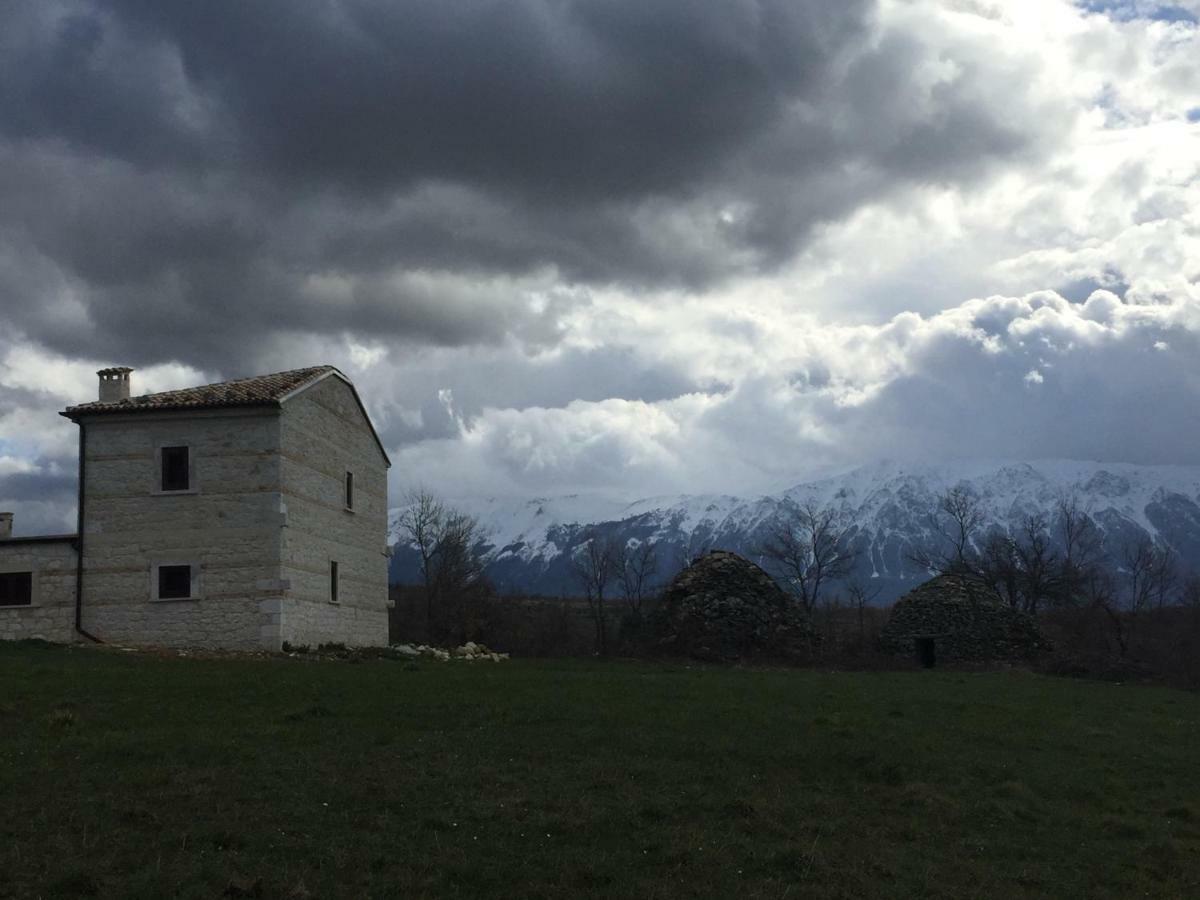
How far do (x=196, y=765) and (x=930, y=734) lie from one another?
14.6 m

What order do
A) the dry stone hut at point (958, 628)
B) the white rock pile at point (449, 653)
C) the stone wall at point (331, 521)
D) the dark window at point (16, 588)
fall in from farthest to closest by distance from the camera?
the dry stone hut at point (958, 628), the white rock pile at point (449, 653), the stone wall at point (331, 521), the dark window at point (16, 588)

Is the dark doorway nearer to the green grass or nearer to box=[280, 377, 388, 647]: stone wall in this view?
box=[280, 377, 388, 647]: stone wall

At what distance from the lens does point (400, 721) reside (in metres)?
20.3

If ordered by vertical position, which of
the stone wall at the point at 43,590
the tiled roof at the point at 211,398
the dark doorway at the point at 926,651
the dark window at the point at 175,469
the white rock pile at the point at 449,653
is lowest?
the dark doorway at the point at 926,651

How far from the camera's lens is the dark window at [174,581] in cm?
3622

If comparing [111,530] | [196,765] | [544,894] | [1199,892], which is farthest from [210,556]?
[1199,892]

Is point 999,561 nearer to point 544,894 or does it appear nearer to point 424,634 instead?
point 424,634

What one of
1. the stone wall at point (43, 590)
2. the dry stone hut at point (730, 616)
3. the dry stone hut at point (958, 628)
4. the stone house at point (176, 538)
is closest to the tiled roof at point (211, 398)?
the stone house at point (176, 538)

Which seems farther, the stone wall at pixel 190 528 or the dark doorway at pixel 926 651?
the dark doorway at pixel 926 651

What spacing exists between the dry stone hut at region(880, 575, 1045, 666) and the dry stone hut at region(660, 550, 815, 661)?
23.3 ft

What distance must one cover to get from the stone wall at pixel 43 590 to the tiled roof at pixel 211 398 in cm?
460

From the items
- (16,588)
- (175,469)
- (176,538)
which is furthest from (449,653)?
(16,588)

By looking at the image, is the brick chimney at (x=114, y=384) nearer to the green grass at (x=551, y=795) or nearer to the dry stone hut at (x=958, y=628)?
the green grass at (x=551, y=795)

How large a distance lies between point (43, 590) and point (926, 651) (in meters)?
40.2
